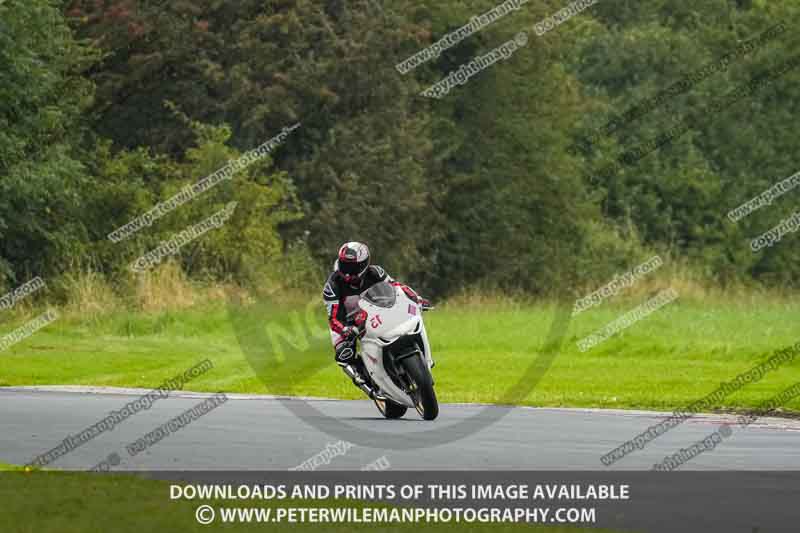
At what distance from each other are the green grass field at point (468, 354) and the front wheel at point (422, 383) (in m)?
4.86

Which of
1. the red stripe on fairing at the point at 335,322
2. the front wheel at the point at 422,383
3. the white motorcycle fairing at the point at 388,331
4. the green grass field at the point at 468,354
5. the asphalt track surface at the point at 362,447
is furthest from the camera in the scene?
the green grass field at the point at 468,354

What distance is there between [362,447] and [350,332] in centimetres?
259

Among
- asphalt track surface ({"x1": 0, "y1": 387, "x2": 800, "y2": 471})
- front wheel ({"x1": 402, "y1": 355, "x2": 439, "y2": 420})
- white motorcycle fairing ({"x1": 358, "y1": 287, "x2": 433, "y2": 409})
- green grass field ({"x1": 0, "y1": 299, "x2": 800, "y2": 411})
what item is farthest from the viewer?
green grass field ({"x1": 0, "y1": 299, "x2": 800, "y2": 411})

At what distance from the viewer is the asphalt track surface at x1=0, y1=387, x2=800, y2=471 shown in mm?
15477

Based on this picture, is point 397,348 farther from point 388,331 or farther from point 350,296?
point 350,296

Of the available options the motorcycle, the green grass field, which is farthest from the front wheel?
the green grass field

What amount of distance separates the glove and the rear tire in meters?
0.83

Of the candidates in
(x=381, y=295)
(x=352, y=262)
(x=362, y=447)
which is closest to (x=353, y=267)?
(x=352, y=262)

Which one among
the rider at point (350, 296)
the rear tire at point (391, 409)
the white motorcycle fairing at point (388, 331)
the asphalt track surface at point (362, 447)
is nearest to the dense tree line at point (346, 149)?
the asphalt track surface at point (362, 447)

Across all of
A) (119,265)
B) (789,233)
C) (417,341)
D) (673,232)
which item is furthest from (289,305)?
(789,233)

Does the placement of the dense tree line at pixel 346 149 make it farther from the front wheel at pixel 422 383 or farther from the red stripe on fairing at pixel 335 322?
the front wheel at pixel 422 383

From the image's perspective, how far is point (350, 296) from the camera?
19.1 m

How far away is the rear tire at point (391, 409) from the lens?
19.8 m

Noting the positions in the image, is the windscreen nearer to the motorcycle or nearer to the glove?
the motorcycle
